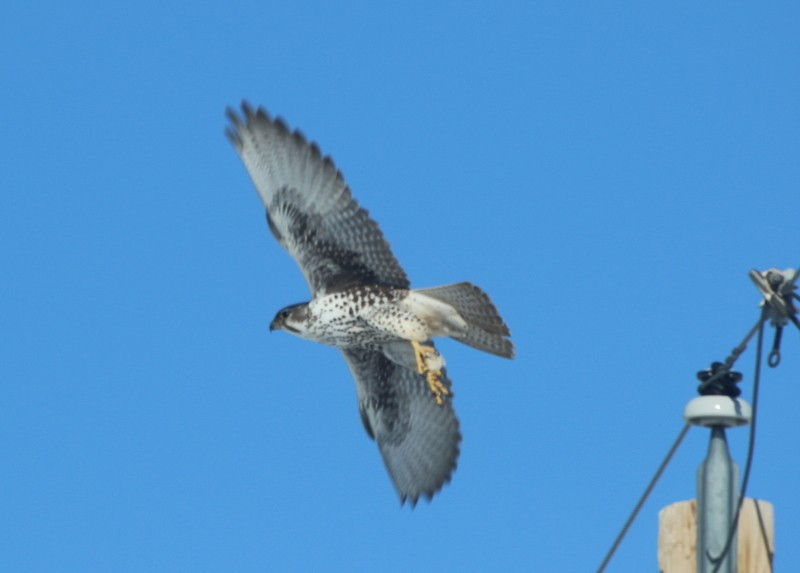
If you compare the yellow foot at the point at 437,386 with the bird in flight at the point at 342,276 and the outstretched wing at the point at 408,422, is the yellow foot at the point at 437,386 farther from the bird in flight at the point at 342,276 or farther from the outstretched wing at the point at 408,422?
the outstretched wing at the point at 408,422

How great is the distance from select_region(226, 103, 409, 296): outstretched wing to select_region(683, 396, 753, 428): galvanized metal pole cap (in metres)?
4.88

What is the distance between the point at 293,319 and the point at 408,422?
1401 millimetres

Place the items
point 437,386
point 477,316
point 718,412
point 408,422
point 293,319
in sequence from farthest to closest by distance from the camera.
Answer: point 408,422 < point 293,319 < point 437,386 < point 477,316 < point 718,412

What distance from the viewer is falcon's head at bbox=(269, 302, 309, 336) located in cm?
977

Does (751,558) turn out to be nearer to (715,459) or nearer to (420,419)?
(715,459)

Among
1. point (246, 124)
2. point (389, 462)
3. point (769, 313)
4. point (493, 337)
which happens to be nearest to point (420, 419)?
point (389, 462)

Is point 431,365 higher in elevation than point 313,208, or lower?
lower

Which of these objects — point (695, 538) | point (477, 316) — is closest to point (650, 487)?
point (695, 538)

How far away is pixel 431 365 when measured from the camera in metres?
9.55

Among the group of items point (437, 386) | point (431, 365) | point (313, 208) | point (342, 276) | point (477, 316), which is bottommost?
point (437, 386)

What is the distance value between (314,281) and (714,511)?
541 cm

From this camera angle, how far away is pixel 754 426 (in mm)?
4848

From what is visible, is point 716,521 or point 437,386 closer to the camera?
point 716,521

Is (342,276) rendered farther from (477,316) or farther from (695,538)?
(695,538)
